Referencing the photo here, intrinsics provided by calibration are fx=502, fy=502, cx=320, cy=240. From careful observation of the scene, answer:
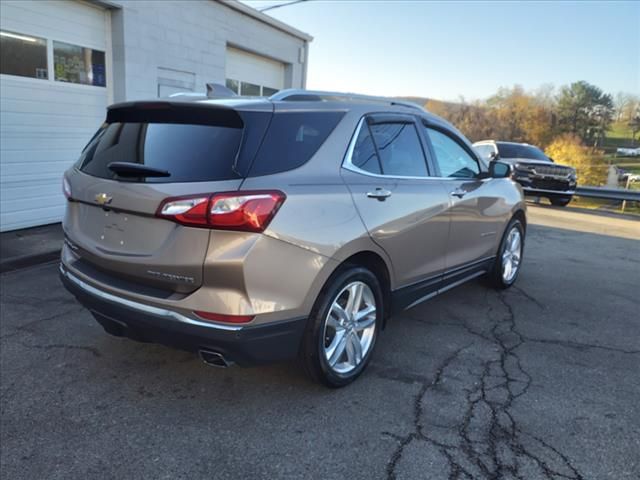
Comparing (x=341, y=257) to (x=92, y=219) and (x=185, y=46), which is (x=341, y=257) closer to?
(x=92, y=219)

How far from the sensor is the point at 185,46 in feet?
32.2

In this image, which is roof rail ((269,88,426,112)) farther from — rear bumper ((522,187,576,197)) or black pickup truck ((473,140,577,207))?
rear bumper ((522,187,576,197))

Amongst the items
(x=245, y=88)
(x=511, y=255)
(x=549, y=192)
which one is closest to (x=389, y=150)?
(x=511, y=255)

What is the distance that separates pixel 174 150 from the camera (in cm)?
273

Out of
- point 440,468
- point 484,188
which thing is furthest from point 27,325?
point 484,188

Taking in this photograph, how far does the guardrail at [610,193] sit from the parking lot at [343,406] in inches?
468

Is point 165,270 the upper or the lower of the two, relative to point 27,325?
upper

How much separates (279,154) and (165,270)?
86 cm

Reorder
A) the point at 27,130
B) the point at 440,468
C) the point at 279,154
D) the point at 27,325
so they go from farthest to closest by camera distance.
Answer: the point at 27,130
the point at 27,325
the point at 279,154
the point at 440,468

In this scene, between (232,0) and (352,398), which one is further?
(232,0)

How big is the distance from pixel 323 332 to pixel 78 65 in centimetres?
716

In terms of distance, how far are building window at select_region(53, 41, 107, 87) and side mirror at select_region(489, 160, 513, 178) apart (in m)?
6.54

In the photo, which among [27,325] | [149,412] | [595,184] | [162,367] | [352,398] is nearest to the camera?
[149,412]

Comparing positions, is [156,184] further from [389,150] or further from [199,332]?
[389,150]
